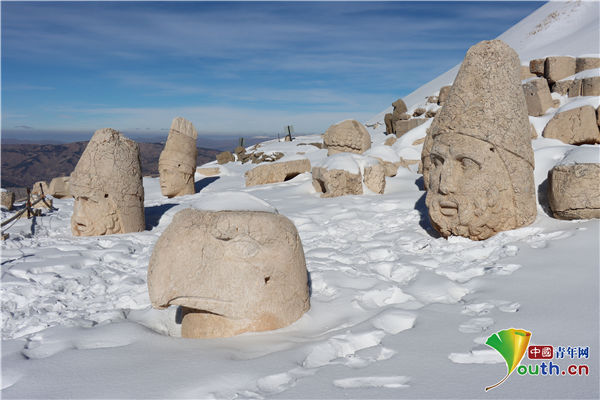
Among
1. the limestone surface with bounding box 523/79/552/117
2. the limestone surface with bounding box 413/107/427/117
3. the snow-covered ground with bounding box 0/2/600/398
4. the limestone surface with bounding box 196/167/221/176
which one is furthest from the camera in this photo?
the limestone surface with bounding box 413/107/427/117

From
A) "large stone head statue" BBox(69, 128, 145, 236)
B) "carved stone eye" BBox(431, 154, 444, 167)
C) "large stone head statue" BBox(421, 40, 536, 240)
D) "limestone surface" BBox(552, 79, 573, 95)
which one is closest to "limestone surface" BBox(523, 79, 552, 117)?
"limestone surface" BBox(552, 79, 573, 95)

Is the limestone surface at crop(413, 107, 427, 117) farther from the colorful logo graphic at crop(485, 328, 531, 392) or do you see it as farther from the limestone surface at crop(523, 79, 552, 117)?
the colorful logo graphic at crop(485, 328, 531, 392)

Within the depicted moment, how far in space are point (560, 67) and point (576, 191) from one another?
32.3 ft

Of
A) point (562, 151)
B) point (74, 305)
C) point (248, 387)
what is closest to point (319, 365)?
point (248, 387)

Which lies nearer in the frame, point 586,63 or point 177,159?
point 177,159

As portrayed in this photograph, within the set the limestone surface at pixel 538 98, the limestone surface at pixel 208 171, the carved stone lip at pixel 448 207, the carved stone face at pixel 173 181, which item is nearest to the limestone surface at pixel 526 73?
the limestone surface at pixel 538 98

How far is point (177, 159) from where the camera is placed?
10.4 metres

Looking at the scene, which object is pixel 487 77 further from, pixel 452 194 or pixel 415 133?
pixel 415 133

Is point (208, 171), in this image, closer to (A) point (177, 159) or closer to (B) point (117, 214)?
(A) point (177, 159)

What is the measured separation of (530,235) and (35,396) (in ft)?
14.4

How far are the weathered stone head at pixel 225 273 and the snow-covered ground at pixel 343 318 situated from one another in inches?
5.5

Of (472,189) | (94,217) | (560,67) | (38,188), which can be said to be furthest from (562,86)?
(38,188)

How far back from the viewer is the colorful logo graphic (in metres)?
2.03

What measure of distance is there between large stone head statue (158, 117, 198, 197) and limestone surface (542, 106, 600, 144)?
8.12 meters
